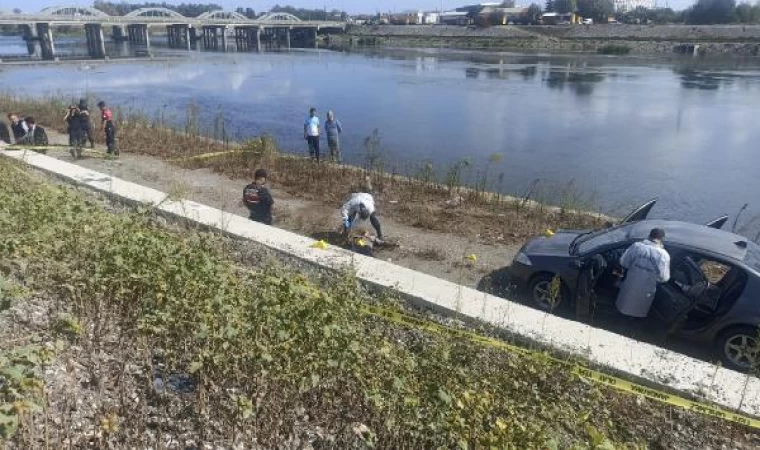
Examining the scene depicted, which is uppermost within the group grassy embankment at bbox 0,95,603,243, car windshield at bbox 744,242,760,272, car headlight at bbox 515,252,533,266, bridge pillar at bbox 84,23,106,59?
bridge pillar at bbox 84,23,106,59

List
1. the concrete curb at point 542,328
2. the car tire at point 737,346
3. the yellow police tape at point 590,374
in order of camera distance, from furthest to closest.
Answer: the car tire at point 737,346, the concrete curb at point 542,328, the yellow police tape at point 590,374

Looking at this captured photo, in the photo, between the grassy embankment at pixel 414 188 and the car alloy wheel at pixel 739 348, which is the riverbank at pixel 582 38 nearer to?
the grassy embankment at pixel 414 188

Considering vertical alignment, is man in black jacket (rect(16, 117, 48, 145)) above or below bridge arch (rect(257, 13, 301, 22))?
below

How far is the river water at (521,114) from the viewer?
18.2 meters

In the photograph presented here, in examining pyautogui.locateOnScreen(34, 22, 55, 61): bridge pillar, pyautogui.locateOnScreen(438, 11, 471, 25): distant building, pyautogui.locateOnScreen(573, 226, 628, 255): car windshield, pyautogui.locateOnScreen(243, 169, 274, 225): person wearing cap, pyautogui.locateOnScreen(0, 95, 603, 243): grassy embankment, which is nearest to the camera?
pyautogui.locateOnScreen(573, 226, 628, 255): car windshield

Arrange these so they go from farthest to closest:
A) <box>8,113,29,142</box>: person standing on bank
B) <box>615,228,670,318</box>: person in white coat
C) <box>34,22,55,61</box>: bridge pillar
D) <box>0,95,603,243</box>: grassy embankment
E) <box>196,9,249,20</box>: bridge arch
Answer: <box>196,9,249,20</box>: bridge arch < <box>34,22,55,61</box>: bridge pillar < <box>8,113,29,142</box>: person standing on bank < <box>0,95,603,243</box>: grassy embankment < <box>615,228,670,318</box>: person in white coat

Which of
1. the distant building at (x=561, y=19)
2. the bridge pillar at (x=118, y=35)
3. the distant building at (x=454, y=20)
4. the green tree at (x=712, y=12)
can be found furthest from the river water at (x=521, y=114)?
the distant building at (x=454, y=20)

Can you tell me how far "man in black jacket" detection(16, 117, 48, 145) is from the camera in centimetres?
1567

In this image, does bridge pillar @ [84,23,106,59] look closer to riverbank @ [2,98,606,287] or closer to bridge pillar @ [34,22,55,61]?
bridge pillar @ [34,22,55,61]

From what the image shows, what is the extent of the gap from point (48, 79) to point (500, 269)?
158 ft

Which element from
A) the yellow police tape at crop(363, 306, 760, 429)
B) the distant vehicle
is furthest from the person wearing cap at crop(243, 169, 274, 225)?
the yellow police tape at crop(363, 306, 760, 429)

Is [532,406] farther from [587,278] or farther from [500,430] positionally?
[587,278]

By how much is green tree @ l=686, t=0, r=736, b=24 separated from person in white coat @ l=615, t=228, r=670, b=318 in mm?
121154

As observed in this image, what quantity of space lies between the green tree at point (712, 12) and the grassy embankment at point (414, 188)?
110 metres
